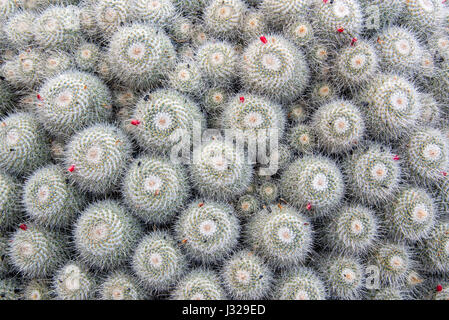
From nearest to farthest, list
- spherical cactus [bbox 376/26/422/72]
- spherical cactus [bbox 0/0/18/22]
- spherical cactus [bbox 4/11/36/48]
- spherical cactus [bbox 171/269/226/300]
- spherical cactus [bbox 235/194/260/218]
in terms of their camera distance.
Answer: spherical cactus [bbox 171/269/226/300] < spherical cactus [bbox 235/194/260/218] < spherical cactus [bbox 376/26/422/72] < spherical cactus [bbox 4/11/36/48] < spherical cactus [bbox 0/0/18/22]

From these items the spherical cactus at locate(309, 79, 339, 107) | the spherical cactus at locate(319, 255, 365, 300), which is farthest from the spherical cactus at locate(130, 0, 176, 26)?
the spherical cactus at locate(319, 255, 365, 300)

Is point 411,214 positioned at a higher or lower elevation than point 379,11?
lower

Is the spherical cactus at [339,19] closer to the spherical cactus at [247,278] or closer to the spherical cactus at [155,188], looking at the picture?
the spherical cactus at [155,188]

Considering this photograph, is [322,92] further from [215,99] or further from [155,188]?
[155,188]

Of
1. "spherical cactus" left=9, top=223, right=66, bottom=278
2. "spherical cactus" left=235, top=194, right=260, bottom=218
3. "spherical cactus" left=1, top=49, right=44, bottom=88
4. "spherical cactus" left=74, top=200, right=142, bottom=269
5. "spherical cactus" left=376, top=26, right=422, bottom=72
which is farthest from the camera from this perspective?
"spherical cactus" left=1, top=49, right=44, bottom=88

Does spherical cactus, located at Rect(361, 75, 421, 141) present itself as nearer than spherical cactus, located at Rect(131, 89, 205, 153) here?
No

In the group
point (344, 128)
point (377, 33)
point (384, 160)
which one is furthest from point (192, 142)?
point (377, 33)

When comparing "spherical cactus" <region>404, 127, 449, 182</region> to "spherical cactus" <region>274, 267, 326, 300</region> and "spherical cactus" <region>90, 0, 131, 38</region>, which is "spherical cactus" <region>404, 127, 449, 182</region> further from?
"spherical cactus" <region>90, 0, 131, 38</region>

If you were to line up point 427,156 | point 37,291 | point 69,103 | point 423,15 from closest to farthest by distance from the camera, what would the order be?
Result: point 37,291 < point 69,103 < point 427,156 < point 423,15

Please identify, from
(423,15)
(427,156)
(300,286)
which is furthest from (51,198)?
(423,15)
